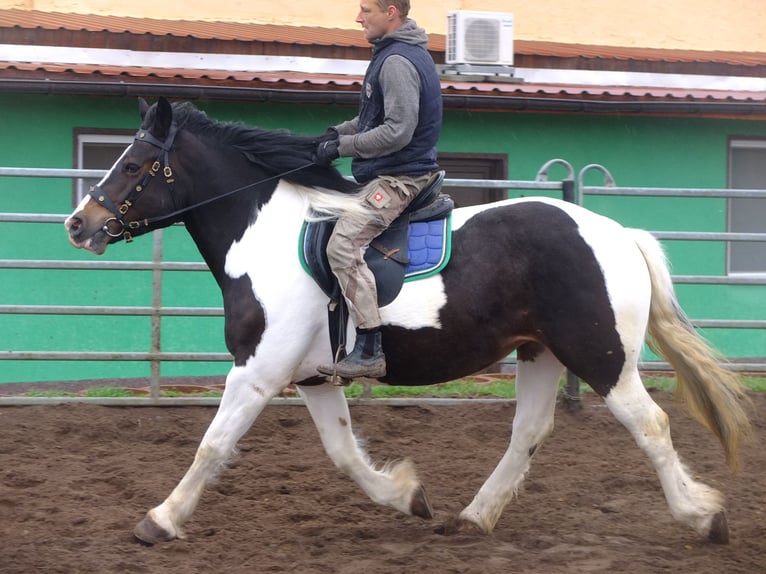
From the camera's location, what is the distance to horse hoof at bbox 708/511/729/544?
4684mm

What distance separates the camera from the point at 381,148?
4805mm

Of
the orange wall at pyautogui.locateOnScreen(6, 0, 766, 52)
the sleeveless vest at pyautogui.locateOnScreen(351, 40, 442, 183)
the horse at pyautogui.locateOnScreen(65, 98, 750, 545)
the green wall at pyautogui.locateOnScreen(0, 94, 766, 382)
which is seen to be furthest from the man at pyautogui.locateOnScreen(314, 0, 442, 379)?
the orange wall at pyautogui.locateOnScreen(6, 0, 766, 52)

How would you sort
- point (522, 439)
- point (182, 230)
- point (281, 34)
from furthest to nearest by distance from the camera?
point (281, 34)
point (182, 230)
point (522, 439)

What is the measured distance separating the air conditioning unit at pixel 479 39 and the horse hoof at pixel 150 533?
24.5ft

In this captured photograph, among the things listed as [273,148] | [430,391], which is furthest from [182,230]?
[273,148]

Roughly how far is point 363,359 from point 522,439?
1000 mm

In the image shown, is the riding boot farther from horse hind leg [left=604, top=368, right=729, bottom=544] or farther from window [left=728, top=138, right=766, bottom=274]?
window [left=728, top=138, right=766, bottom=274]

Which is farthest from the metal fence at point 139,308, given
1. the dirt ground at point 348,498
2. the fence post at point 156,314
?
the dirt ground at point 348,498

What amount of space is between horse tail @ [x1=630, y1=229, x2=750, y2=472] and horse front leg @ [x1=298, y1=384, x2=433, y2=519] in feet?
4.63

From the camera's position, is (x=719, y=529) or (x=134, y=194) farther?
(x=134, y=194)

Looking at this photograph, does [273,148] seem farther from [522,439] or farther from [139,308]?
[139,308]

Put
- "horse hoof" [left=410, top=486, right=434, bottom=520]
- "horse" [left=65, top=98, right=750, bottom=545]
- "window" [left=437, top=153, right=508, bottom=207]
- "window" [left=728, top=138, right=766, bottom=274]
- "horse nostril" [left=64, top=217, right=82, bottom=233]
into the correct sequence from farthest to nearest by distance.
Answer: "window" [left=728, top=138, right=766, bottom=274]
"window" [left=437, top=153, right=508, bottom=207]
"horse hoof" [left=410, top=486, right=434, bottom=520]
"horse nostril" [left=64, top=217, right=82, bottom=233]
"horse" [left=65, top=98, right=750, bottom=545]

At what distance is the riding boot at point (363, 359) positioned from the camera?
474cm

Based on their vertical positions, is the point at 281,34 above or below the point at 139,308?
above
